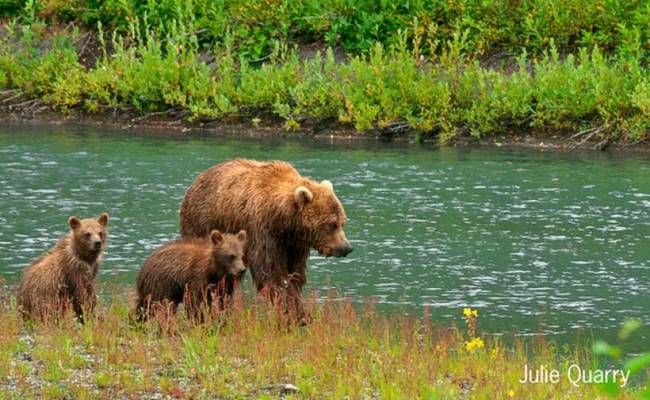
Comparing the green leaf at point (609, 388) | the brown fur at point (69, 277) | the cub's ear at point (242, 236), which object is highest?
the green leaf at point (609, 388)

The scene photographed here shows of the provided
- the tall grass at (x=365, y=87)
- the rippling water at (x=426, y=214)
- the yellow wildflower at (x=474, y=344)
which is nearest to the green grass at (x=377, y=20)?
the tall grass at (x=365, y=87)

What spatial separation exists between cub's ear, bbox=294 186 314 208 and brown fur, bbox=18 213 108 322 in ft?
4.80

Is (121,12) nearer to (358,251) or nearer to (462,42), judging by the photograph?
(462,42)

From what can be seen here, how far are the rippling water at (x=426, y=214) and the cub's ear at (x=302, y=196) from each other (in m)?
1.12

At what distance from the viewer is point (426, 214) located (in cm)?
1677

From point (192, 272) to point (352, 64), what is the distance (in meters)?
13.9

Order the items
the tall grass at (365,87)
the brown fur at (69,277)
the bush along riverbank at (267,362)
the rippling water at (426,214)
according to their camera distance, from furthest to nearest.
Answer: the tall grass at (365,87) < the rippling water at (426,214) < the brown fur at (69,277) < the bush along riverbank at (267,362)

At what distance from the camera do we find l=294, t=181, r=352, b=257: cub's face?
34.8 feet

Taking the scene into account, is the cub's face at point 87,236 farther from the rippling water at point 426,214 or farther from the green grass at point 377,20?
the green grass at point 377,20

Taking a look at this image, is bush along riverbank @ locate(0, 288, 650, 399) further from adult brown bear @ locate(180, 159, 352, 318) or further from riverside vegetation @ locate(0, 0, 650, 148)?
riverside vegetation @ locate(0, 0, 650, 148)

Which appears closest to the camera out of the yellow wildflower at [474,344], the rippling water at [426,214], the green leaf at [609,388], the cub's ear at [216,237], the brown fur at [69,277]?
the green leaf at [609,388]

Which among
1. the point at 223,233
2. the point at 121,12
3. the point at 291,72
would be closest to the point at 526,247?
the point at 223,233

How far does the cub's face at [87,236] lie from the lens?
10.2 m

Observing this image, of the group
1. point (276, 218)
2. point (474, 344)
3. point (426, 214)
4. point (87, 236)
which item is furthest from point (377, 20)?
point (474, 344)
